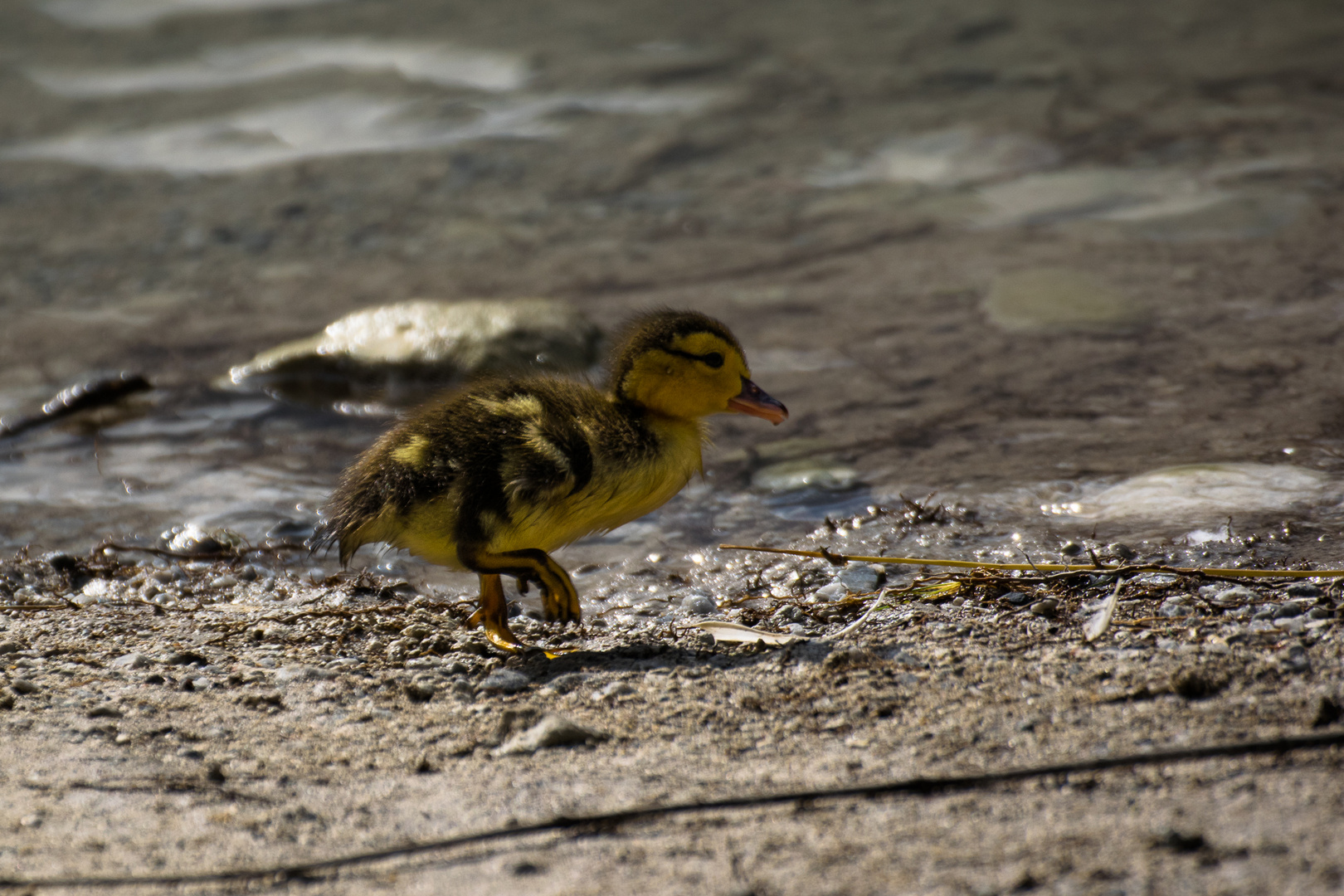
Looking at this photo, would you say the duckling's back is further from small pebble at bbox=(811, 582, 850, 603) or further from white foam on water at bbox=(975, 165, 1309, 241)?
white foam on water at bbox=(975, 165, 1309, 241)

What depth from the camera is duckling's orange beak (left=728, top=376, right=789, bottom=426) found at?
4.57 m

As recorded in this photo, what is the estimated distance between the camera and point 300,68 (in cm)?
1230

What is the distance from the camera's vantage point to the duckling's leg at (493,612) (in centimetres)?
402

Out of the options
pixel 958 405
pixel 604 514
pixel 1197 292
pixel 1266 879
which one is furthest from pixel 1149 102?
pixel 1266 879

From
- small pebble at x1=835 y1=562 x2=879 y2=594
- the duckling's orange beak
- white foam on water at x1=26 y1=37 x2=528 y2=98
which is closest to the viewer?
small pebble at x1=835 y1=562 x2=879 y2=594

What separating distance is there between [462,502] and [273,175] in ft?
24.1

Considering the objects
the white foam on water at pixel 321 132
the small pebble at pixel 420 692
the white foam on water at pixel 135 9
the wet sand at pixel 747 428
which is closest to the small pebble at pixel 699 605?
the wet sand at pixel 747 428

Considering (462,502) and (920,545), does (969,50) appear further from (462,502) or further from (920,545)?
(462,502)

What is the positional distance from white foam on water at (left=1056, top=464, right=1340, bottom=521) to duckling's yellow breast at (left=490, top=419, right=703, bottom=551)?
5.08 ft

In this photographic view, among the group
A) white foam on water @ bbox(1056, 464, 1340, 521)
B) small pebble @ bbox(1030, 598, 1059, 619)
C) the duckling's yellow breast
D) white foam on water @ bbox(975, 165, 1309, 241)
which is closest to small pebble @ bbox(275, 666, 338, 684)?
the duckling's yellow breast

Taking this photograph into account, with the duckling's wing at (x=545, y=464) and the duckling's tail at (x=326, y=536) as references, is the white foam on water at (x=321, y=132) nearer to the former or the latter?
the duckling's tail at (x=326, y=536)

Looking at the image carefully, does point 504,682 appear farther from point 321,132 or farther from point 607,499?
point 321,132

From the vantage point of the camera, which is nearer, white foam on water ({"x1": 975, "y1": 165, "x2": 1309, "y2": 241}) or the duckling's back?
the duckling's back

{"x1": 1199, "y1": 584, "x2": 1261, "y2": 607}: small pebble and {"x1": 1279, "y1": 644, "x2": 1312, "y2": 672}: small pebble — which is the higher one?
{"x1": 1279, "y1": 644, "x2": 1312, "y2": 672}: small pebble
